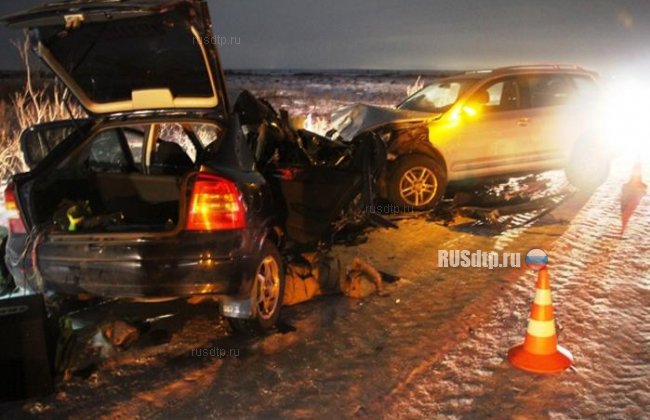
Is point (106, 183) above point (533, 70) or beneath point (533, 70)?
beneath

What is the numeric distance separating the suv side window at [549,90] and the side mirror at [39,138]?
6103 millimetres

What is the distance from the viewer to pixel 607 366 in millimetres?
3826

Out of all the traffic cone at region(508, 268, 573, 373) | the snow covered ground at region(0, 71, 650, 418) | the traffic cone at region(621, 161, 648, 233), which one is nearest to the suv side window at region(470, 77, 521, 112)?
the traffic cone at region(621, 161, 648, 233)

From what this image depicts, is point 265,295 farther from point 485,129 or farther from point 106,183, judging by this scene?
point 485,129

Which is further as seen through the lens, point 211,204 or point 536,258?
point 211,204

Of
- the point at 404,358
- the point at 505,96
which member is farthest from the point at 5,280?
the point at 505,96

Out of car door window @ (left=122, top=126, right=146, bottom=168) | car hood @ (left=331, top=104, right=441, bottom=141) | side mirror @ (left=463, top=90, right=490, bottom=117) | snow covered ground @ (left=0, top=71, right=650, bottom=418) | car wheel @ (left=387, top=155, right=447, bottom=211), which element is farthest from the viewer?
side mirror @ (left=463, top=90, right=490, bottom=117)

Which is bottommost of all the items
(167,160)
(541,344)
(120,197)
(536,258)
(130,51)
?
(541,344)

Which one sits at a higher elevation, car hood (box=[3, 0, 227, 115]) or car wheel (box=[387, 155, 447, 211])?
car hood (box=[3, 0, 227, 115])

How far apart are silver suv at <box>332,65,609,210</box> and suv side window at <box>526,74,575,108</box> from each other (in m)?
0.01

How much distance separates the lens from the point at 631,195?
8938mm

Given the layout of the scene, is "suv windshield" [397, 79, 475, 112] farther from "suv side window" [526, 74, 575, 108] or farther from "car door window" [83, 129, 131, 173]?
"car door window" [83, 129, 131, 173]

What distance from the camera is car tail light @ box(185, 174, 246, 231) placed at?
386 cm

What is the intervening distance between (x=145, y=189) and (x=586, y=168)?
268 inches
